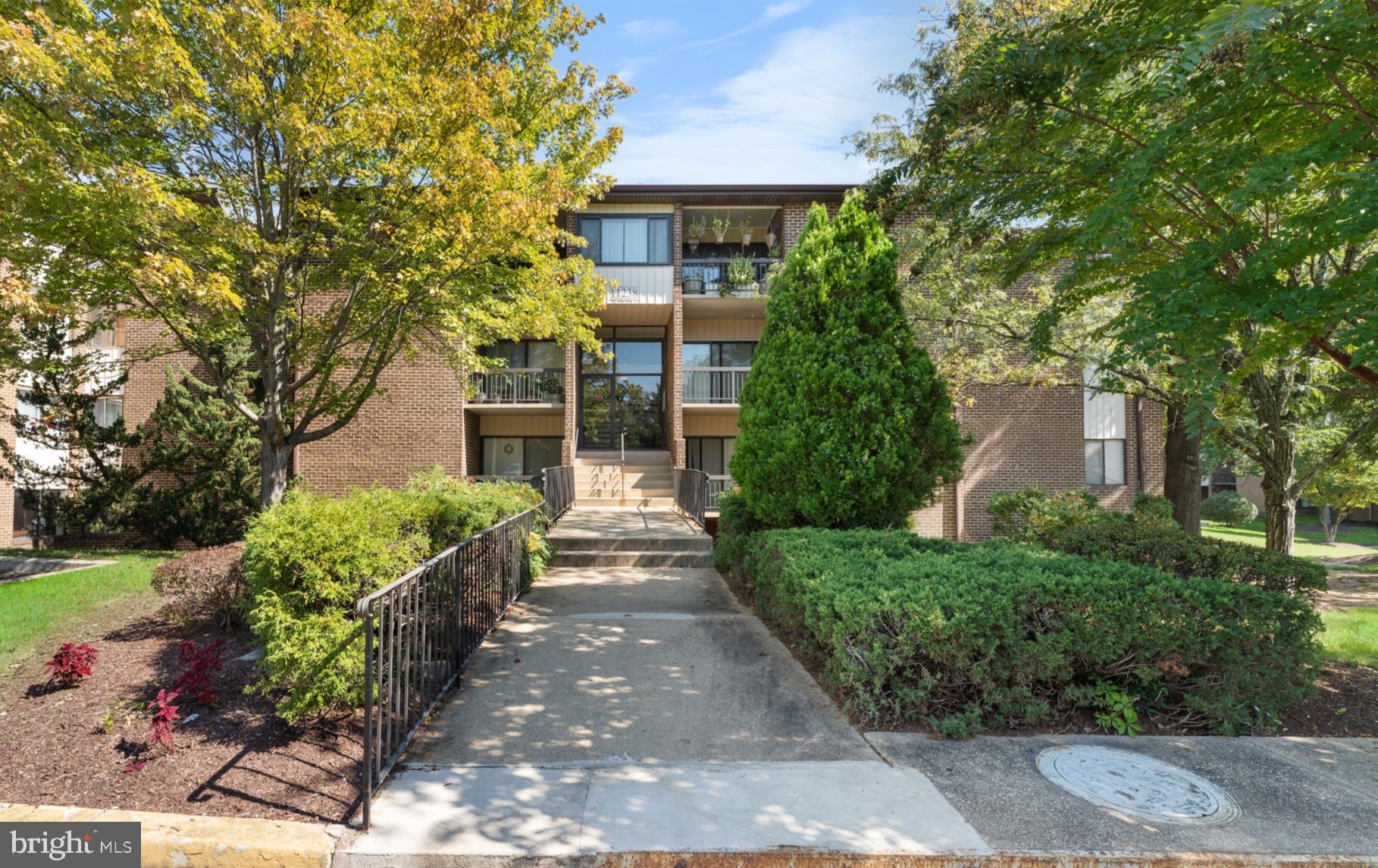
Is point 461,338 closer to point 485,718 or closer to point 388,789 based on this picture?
point 485,718

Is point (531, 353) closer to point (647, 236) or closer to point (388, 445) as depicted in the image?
point (388, 445)

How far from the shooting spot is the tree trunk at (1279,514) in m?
10.3

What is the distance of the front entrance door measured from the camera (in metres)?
19.4

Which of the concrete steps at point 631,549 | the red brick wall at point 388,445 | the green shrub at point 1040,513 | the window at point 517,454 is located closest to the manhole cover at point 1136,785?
the concrete steps at point 631,549

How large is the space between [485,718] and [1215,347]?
5844 millimetres

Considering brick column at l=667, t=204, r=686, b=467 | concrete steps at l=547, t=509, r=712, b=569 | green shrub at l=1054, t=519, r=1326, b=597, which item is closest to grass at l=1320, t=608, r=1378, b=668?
green shrub at l=1054, t=519, r=1326, b=597

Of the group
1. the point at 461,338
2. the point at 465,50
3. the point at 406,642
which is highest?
the point at 465,50

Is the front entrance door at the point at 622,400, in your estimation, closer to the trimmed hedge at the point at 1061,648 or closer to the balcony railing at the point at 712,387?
the balcony railing at the point at 712,387

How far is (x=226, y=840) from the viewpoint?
122 inches

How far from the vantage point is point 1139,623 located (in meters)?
4.35

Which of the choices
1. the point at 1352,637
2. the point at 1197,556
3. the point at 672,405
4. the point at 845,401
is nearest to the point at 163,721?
the point at 845,401

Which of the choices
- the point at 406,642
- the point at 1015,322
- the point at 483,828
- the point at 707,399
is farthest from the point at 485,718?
the point at 707,399

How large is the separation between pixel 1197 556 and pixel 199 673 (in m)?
8.51

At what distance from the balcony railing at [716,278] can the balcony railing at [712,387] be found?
208 cm
